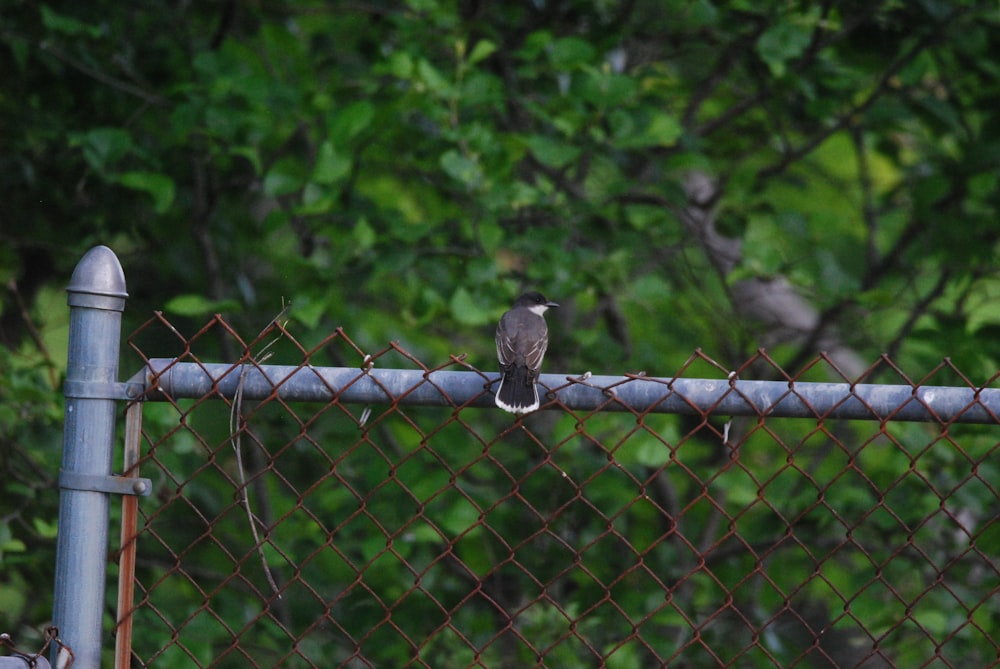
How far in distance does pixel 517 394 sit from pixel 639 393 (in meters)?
0.35

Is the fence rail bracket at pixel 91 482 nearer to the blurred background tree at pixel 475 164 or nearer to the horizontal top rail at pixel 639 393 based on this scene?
the horizontal top rail at pixel 639 393

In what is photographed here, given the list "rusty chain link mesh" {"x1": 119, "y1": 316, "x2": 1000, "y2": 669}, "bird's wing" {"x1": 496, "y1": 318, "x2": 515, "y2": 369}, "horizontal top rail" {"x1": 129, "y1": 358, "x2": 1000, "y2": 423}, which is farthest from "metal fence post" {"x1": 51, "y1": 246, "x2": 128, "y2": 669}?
"rusty chain link mesh" {"x1": 119, "y1": 316, "x2": 1000, "y2": 669}

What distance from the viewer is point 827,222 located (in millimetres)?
5777

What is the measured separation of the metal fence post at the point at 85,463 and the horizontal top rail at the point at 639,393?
0.14 m

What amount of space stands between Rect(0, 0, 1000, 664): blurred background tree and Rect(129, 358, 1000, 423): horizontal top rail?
1.91 metres

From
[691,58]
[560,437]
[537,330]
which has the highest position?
[691,58]

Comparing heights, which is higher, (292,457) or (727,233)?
(727,233)

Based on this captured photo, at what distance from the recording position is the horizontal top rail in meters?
2.18

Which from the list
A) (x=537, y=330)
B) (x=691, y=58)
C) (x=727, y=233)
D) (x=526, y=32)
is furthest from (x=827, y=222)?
(x=537, y=330)

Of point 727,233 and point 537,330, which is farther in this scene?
point 727,233

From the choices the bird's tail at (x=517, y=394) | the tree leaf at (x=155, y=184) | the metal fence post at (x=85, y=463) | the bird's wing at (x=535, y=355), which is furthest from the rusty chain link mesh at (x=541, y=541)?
the metal fence post at (x=85, y=463)

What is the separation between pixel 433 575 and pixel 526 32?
2774 mm

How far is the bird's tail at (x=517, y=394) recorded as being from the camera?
2.36 m

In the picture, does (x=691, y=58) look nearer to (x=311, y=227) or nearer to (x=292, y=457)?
(x=311, y=227)
